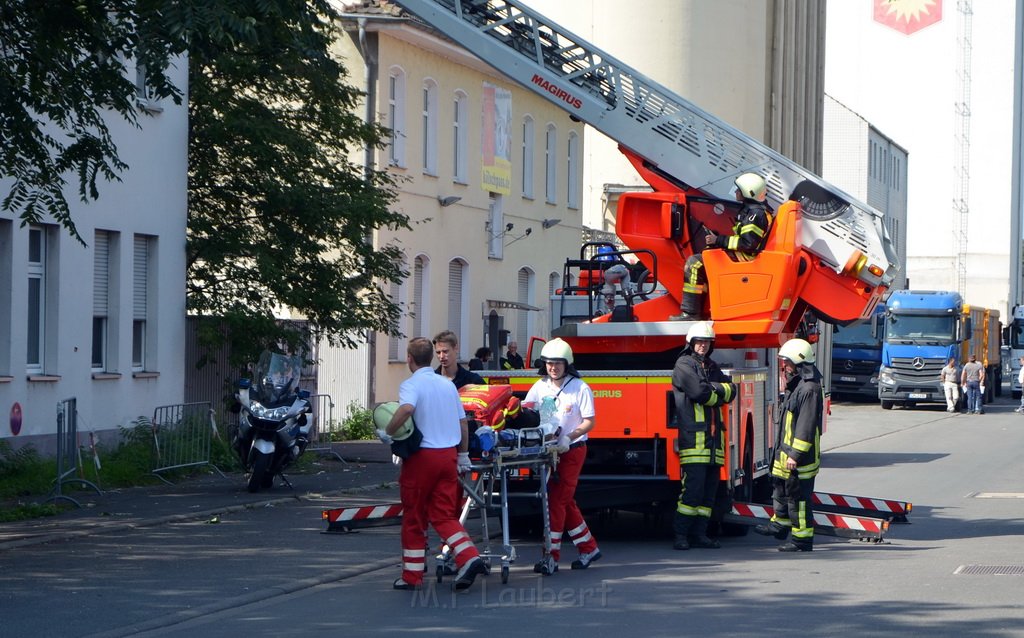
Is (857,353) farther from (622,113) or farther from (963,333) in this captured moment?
(622,113)

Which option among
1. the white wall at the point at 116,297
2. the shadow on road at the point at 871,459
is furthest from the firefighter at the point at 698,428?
the shadow on road at the point at 871,459

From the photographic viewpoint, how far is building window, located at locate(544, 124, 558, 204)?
1543 inches

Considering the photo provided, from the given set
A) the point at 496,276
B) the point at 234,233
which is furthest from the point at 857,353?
the point at 234,233

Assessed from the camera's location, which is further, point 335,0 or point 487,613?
point 335,0

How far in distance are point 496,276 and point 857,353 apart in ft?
Result: 49.9

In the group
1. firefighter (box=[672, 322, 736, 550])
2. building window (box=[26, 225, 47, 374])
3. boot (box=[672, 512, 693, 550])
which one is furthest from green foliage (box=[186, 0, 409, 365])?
boot (box=[672, 512, 693, 550])

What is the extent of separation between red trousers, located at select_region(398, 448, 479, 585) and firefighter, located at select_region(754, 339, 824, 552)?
3651mm

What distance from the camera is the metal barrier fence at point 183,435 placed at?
748 inches

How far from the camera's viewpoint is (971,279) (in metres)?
83.3

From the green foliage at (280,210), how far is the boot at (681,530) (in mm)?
9165

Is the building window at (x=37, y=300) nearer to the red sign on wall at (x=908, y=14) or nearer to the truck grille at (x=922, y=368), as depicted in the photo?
the truck grille at (x=922, y=368)

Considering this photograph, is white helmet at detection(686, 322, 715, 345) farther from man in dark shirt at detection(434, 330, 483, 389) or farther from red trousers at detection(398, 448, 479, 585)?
red trousers at detection(398, 448, 479, 585)

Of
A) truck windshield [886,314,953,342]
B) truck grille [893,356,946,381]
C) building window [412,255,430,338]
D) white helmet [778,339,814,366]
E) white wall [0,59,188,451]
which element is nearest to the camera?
white helmet [778,339,814,366]

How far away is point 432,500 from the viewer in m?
10.3
